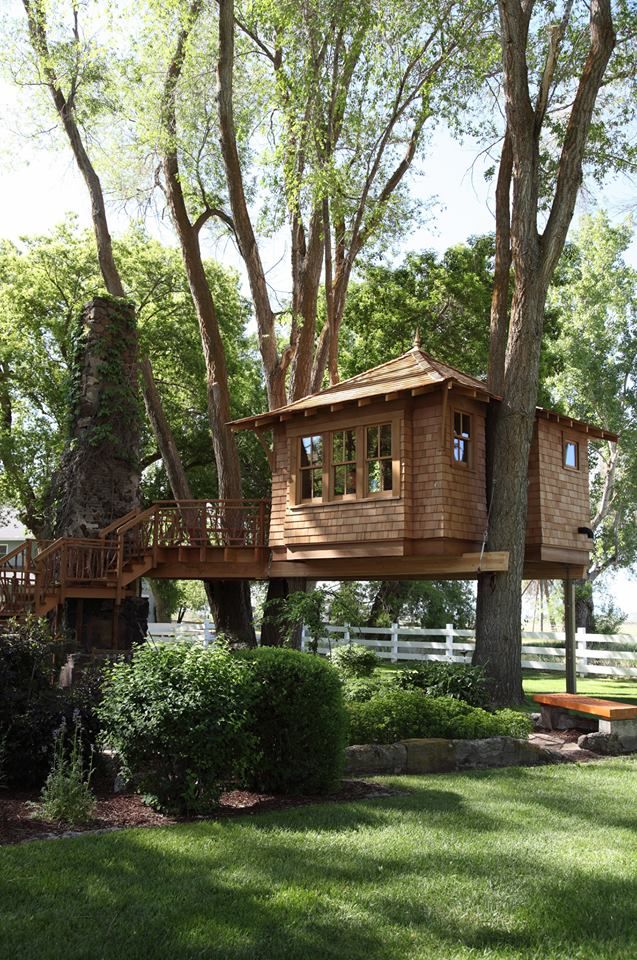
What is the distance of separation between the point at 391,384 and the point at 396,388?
0.51m

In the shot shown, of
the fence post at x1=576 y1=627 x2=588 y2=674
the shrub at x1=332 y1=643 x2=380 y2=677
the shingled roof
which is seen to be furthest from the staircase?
the fence post at x1=576 y1=627 x2=588 y2=674

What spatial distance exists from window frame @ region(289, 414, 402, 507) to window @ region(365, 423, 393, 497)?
5 centimetres

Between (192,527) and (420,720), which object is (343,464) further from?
(420,720)

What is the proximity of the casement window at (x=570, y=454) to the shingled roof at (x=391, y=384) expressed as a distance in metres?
2.30

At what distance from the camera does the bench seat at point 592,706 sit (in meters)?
10.2

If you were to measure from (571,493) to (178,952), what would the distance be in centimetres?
1412

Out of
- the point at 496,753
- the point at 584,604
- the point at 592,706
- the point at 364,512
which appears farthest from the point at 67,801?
the point at 584,604

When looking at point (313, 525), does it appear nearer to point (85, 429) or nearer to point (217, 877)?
point (85, 429)

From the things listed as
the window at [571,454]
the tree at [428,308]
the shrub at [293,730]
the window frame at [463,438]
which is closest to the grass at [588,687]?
the window frame at [463,438]

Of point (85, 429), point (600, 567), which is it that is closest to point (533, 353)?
point (85, 429)

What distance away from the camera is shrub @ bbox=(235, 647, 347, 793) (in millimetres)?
7035

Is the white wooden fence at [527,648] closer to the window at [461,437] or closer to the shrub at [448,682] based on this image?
the shrub at [448,682]

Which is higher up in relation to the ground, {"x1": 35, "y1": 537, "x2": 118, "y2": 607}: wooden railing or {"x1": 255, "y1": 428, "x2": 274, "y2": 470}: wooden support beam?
{"x1": 255, "y1": 428, "x2": 274, "y2": 470}: wooden support beam

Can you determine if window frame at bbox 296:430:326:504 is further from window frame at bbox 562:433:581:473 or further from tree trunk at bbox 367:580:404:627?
tree trunk at bbox 367:580:404:627
